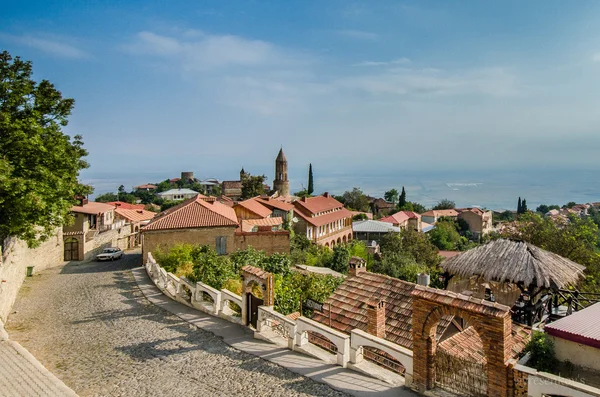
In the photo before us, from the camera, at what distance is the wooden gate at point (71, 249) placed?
28.8m

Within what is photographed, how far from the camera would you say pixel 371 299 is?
11.6 meters

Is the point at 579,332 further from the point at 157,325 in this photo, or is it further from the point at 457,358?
the point at 157,325

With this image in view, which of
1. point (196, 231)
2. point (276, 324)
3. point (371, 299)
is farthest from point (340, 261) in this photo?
point (276, 324)

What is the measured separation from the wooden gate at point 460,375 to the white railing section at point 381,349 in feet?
1.68

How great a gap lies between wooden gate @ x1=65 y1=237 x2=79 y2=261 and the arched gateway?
914 inches

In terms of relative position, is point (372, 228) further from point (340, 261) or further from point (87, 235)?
point (87, 235)

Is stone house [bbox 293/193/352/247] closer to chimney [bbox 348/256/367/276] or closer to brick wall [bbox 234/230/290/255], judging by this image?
brick wall [bbox 234/230/290/255]

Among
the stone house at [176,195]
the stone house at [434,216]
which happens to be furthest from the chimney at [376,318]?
the stone house at [176,195]

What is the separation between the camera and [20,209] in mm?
15883

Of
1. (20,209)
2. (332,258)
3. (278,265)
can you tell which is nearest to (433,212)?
(332,258)

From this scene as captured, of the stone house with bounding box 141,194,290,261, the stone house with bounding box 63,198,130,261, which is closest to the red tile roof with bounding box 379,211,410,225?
the stone house with bounding box 63,198,130,261

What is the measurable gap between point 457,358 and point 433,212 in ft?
314

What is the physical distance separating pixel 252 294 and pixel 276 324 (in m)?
1.25

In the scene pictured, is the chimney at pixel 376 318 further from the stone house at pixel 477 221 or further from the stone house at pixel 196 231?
the stone house at pixel 477 221
